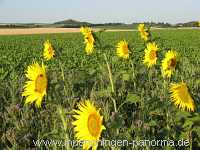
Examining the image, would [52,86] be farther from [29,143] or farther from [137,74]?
[137,74]

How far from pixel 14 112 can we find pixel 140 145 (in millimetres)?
1762

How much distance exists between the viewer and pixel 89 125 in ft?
7.59

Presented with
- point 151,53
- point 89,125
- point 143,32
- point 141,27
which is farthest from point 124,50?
point 89,125

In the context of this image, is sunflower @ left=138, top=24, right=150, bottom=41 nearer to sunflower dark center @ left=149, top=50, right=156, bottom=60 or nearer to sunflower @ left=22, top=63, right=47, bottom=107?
sunflower dark center @ left=149, top=50, right=156, bottom=60

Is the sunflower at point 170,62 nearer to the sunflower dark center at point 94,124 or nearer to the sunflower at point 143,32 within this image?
the sunflower at point 143,32

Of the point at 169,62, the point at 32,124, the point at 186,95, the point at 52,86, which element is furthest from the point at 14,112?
the point at 186,95

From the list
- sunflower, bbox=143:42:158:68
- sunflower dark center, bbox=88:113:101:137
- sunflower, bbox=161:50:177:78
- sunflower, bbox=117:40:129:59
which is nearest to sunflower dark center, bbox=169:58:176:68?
sunflower, bbox=161:50:177:78

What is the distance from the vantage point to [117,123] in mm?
2279

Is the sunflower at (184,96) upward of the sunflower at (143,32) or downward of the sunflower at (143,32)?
downward

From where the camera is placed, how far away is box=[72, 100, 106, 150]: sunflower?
2.22 m

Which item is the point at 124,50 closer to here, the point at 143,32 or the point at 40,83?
the point at 143,32

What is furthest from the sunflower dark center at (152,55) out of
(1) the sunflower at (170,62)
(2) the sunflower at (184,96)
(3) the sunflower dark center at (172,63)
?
(2) the sunflower at (184,96)

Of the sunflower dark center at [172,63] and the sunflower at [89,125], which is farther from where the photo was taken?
the sunflower dark center at [172,63]

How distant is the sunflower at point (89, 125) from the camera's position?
222cm
